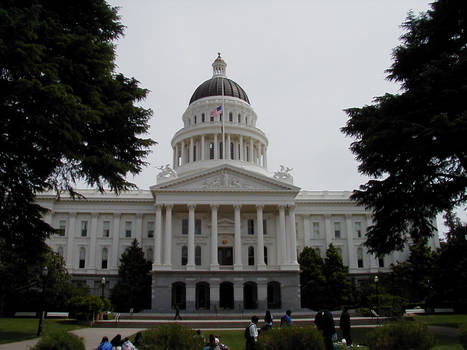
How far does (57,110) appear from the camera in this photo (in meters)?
15.2

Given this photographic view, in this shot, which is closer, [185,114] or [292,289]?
[292,289]

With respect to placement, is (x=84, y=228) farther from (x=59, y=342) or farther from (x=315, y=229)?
(x=59, y=342)

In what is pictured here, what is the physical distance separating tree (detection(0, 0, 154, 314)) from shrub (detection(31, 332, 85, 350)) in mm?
6604

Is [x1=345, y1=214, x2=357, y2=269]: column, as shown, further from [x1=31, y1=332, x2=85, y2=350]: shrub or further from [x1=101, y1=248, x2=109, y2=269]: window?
[x1=31, y1=332, x2=85, y2=350]: shrub

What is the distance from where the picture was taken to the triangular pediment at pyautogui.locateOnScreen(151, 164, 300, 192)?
54.7 meters

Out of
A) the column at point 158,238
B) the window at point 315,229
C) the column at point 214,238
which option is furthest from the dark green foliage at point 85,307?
the window at point 315,229

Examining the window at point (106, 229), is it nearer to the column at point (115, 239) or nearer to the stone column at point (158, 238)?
the column at point (115, 239)

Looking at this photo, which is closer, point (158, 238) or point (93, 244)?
point (158, 238)

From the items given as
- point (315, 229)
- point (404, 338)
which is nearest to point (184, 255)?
point (315, 229)

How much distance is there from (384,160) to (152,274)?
113 ft

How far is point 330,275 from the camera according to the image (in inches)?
2128

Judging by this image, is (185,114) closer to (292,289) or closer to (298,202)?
(298,202)

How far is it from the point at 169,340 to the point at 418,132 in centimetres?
1643

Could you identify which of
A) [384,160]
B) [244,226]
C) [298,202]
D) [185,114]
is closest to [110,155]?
[384,160]
